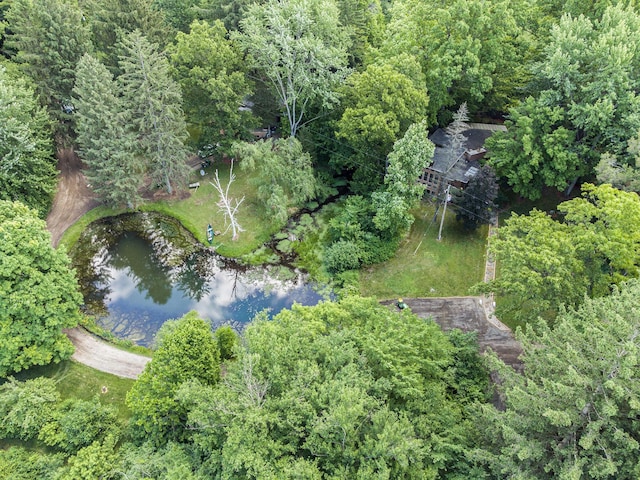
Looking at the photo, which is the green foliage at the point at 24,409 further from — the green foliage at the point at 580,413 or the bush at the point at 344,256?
the green foliage at the point at 580,413

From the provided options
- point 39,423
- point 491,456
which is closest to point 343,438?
point 491,456

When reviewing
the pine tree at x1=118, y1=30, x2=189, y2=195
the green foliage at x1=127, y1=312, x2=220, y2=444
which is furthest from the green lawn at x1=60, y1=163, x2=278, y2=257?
the green foliage at x1=127, y1=312, x2=220, y2=444

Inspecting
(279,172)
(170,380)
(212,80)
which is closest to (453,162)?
(279,172)

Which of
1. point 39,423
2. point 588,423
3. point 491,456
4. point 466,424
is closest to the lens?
point 588,423

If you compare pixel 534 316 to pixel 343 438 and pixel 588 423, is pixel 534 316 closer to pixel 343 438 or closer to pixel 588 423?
pixel 588 423

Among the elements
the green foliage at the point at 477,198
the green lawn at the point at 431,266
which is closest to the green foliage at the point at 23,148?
the green lawn at the point at 431,266
